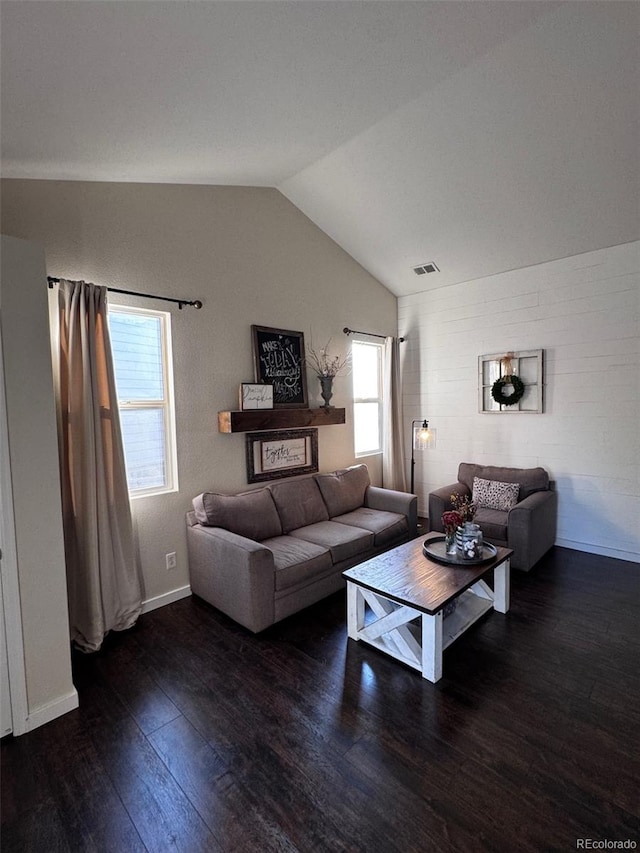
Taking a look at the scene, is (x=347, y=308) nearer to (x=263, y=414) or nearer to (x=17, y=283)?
(x=263, y=414)

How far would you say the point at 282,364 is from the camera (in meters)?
3.79

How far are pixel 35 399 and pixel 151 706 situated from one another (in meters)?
1.63

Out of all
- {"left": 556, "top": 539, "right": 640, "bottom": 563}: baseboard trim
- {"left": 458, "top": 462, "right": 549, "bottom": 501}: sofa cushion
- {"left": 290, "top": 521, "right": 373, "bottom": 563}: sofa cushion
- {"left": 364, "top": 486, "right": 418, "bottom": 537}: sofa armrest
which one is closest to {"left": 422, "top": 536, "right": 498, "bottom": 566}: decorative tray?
{"left": 290, "top": 521, "right": 373, "bottom": 563}: sofa cushion

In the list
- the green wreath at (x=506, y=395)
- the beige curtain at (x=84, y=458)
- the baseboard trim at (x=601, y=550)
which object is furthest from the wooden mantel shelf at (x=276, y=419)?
the baseboard trim at (x=601, y=550)

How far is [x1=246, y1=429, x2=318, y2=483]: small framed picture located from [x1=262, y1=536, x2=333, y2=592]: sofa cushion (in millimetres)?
732

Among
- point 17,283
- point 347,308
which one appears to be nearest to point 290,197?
point 347,308

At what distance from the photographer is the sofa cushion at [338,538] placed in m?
3.06

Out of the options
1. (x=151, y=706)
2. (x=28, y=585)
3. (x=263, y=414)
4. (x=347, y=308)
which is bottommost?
(x=151, y=706)

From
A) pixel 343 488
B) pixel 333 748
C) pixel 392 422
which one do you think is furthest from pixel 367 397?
pixel 333 748

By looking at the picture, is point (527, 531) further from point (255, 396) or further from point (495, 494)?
point (255, 396)

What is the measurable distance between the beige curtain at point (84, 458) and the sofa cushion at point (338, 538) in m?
1.46

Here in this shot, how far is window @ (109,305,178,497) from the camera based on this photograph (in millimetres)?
2842

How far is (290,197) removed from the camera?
12.6 ft

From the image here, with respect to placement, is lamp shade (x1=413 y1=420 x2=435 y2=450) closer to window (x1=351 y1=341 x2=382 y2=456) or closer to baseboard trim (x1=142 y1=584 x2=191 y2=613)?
window (x1=351 y1=341 x2=382 y2=456)
